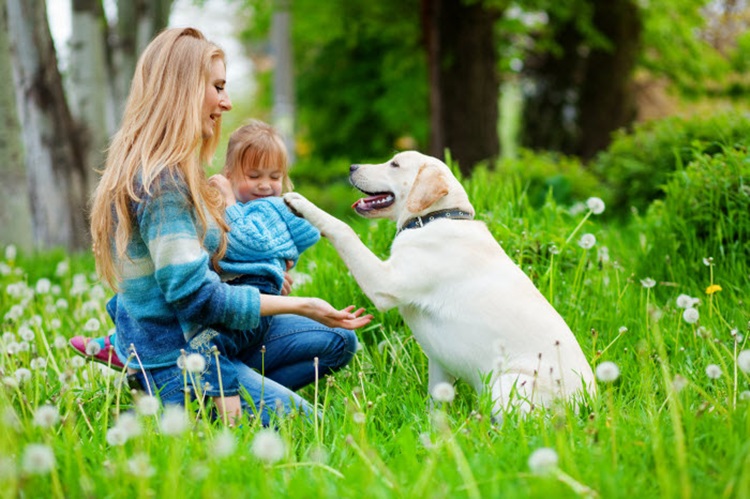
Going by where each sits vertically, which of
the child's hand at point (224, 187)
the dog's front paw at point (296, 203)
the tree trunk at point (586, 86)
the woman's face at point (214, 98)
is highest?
the woman's face at point (214, 98)

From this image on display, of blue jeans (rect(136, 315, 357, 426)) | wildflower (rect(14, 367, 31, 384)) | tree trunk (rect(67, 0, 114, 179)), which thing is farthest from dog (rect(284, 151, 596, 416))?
tree trunk (rect(67, 0, 114, 179))

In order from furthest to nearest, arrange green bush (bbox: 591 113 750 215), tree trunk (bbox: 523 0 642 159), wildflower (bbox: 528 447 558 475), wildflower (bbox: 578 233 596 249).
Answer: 1. tree trunk (bbox: 523 0 642 159)
2. green bush (bbox: 591 113 750 215)
3. wildflower (bbox: 578 233 596 249)
4. wildflower (bbox: 528 447 558 475)

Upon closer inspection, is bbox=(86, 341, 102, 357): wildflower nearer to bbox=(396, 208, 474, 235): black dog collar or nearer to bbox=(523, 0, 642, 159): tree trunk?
bbox=(396, 208, 474, 235): black dog collar

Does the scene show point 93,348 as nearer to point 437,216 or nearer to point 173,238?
point 173,238

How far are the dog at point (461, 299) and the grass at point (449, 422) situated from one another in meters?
0.20

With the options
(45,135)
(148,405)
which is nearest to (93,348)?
(148,405)

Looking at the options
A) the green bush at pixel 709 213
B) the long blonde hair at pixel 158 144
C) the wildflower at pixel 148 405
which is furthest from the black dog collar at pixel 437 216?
the green bush at pixel 709 213

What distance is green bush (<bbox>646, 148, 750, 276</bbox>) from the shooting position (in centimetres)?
484

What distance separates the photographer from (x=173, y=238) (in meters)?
3.02

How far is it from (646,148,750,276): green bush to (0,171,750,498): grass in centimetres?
10

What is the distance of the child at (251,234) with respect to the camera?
3367 mm

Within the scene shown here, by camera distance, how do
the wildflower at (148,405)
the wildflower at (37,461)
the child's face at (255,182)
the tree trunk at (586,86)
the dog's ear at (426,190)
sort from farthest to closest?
1. the tree trunk at (586,86)
2. the child's face at (255,182)
3. the dog's ear at (426,190)
4. the wildflower at (148,405)
5. the wildflower at (37,461)

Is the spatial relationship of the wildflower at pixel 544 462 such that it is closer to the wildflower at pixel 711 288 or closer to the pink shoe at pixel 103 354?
the pink shoe at pixel 103 354

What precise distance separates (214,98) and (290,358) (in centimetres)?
129
